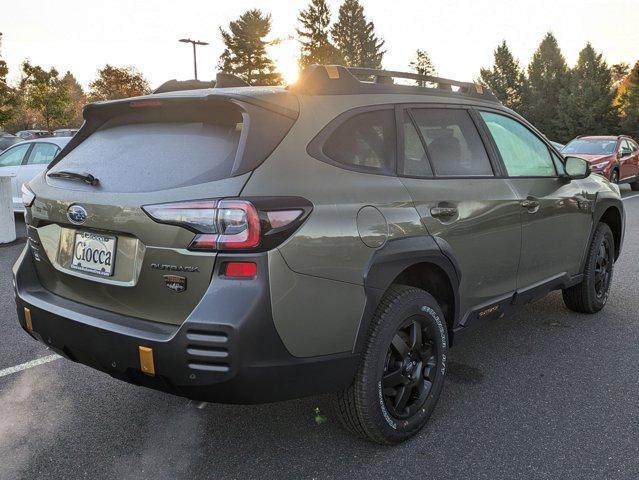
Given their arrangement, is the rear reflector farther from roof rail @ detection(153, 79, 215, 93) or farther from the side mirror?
the side mirror

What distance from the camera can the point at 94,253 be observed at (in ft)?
8.04

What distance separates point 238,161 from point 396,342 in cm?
115

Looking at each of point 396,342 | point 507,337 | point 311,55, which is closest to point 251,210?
point 396,342

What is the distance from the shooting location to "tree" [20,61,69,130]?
43.5 metres

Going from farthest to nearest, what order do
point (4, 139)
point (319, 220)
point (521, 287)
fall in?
point (4, 139) < point (521, 287) < point (319, 220)

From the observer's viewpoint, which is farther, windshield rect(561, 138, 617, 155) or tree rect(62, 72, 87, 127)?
tree rect(62, 72, 87, 127)

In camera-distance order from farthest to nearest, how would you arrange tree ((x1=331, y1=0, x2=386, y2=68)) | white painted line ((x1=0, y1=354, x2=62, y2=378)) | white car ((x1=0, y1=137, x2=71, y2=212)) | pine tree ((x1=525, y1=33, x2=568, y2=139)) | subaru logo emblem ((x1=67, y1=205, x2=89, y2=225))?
tree ((x1=331, y1=0, x2=386, y2=68))
pine tree ((x1=525, y1=33, x2=568, y2=139))
white car ((x1=0, y1=137, x2=71, y2=212))
white painted line ((x1=0, y1=354, x2=62, y2=378))
subaru logo emblem ((x1=67, y1=205, x2=89, y2=225))

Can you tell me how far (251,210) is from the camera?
212cm

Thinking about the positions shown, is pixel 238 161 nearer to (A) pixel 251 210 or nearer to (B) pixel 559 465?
(A) pixel 251 210

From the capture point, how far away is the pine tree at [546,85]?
49.8 metres

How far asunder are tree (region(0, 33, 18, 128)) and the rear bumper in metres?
37.9

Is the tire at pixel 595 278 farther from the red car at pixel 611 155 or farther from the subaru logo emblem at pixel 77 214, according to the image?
the red car at pixel 611 155

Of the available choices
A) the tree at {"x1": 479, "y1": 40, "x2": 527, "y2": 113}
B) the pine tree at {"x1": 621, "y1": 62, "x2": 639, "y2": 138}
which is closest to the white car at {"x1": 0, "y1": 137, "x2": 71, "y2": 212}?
the pine tree at {"x1": 621, "y1": 62, "x2": 639, "y2": 138}

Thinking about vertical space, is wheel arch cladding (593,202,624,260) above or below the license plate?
below
